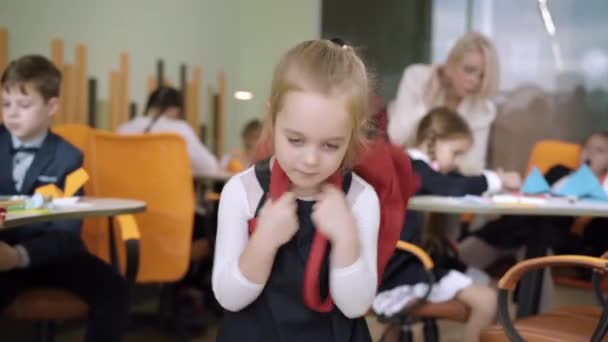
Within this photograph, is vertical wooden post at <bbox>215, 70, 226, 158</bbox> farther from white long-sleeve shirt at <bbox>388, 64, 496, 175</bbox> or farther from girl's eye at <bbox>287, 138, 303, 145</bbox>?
girl's eye at <bbox>287, 138, 303, 145</bbox>

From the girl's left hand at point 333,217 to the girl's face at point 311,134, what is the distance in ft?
0.13

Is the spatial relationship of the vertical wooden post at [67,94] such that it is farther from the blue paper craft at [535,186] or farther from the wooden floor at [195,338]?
the blue paper craft at [535,186]

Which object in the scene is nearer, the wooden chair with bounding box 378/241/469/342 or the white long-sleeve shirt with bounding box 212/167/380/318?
the white long-sleeve shirt with bounding box 212/167/380/318

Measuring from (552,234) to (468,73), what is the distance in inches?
36.6

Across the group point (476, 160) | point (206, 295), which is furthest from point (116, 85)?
point (476, 160)

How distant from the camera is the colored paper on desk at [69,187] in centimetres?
198

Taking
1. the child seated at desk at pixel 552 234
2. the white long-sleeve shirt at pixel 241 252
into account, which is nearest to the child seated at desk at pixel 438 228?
the child seated at desk at pixel 552 234

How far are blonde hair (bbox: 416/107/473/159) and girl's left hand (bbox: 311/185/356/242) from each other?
4.91ft

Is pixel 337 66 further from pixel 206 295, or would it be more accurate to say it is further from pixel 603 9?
pixel 603 9

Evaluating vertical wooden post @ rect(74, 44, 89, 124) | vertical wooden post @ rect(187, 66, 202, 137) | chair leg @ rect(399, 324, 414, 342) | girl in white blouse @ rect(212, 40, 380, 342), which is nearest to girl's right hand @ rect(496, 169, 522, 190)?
chair leg @ rect(399, 324, 414, 342)

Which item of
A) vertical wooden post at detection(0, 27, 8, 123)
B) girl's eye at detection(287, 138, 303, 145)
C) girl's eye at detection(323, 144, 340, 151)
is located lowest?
girl's eye at detection(323, 144, 340, 151)

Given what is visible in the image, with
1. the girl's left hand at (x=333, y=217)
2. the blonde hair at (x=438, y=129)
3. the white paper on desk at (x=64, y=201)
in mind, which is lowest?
the white paper on desk at (x=64, y=201)

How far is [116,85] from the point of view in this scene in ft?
12.6

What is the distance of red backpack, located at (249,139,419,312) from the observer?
111 centimetres
